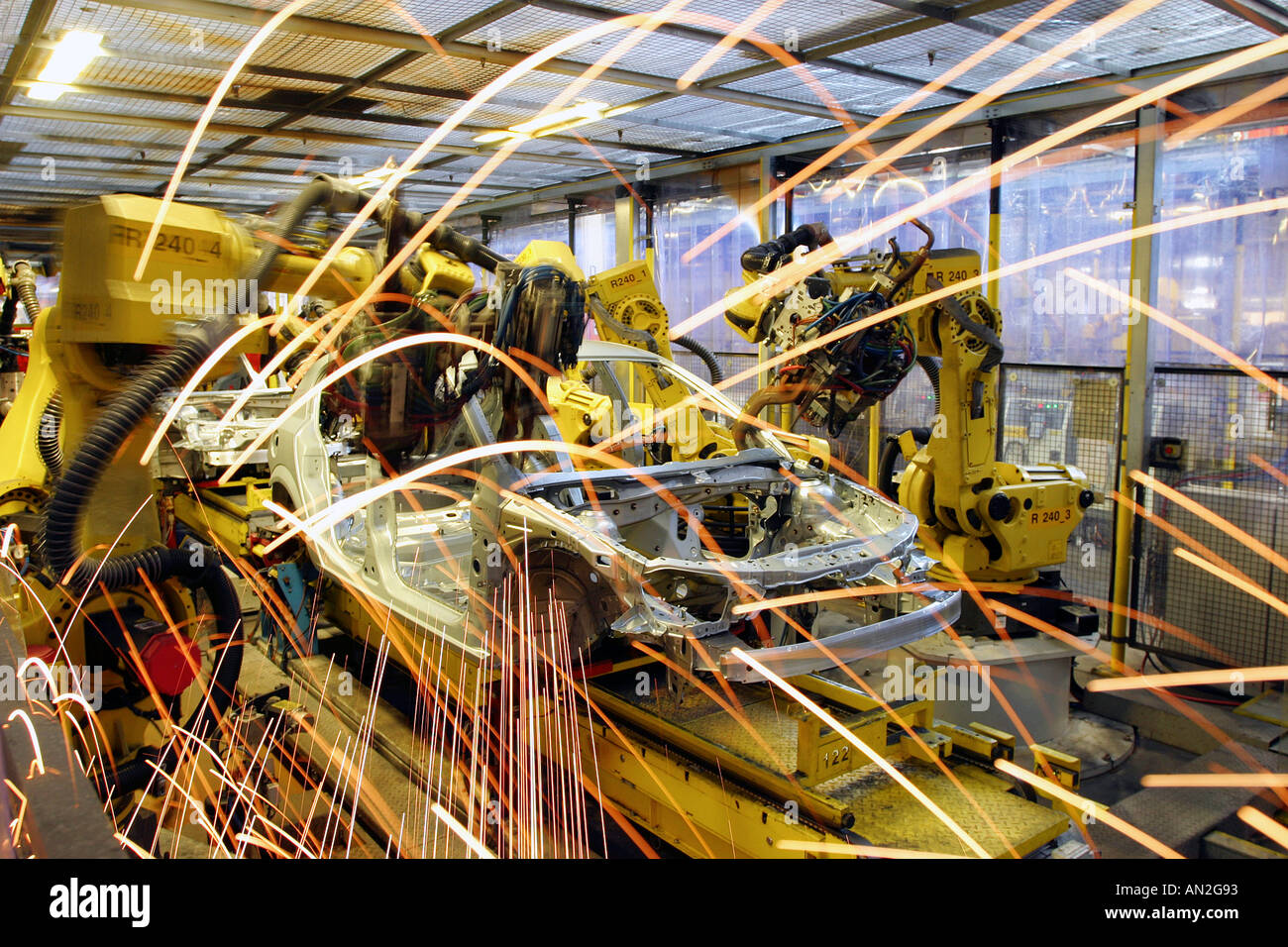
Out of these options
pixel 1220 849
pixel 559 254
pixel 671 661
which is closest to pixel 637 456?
pixel 559 254

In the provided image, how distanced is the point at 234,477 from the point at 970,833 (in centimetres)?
641

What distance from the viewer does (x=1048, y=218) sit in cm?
680

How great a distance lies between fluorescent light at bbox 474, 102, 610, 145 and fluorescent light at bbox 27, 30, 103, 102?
3.31 m

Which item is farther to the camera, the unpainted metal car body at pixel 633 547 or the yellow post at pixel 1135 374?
the yellow post at pixel 1135 374

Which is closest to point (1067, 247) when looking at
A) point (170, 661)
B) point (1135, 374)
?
point (1135, 374)

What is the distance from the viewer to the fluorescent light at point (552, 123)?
7121 mm

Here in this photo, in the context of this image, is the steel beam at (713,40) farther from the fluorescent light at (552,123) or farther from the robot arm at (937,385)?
the robot arm at (937,385)

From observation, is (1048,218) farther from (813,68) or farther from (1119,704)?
(1119,704)

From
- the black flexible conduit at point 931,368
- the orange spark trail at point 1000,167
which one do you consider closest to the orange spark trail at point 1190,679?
the black flexible conduit at point 931,368

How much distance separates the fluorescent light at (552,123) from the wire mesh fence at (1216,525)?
470cm

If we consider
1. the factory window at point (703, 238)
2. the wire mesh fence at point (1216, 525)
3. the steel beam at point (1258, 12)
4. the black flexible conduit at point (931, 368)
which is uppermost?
the steel beam at point (1258, 12)

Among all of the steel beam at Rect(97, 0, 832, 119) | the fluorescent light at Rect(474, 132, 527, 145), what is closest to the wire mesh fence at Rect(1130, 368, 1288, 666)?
the steel beam at Rect(97, 0, 832, 119)

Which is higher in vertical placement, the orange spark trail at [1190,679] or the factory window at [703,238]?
the factory window at [703,238]
